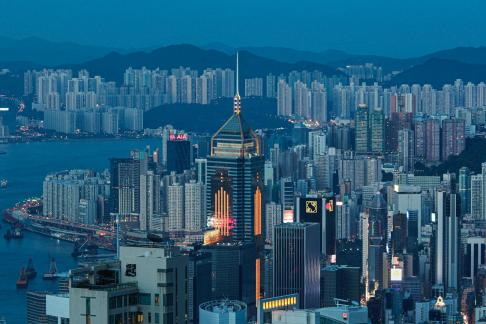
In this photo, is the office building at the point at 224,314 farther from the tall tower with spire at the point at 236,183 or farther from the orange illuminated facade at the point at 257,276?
the tall tower with spire at the point at 236,183

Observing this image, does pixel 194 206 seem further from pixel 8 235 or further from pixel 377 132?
pixel 377 132

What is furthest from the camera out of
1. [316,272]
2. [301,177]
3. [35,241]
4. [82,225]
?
[301,177]

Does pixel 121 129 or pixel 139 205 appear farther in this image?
pixel 121 129

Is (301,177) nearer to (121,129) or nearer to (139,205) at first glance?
(139,205)

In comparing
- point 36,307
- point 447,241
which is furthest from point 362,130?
point 36,307

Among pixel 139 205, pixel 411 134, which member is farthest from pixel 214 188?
pixel 411 134

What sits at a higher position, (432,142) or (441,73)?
(441,73)

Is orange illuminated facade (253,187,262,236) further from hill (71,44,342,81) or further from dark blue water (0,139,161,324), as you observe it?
hill (71,44,342,81)
